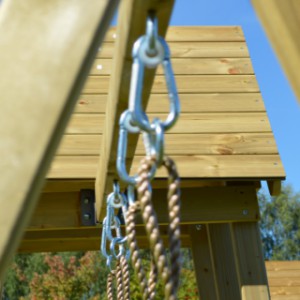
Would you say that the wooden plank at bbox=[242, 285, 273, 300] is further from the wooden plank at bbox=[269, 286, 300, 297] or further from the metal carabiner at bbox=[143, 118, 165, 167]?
the wooden plank at bbox=[269, 286, 300, 297]

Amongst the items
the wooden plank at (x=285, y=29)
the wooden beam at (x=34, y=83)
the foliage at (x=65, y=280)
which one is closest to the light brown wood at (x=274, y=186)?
the wooden plank at (x=285, y=29)

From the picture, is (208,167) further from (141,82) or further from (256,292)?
(141,82)

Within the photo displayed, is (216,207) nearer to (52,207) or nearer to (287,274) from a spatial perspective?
(52,207)

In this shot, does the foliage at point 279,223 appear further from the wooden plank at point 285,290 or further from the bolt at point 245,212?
the bolt at point 245,212

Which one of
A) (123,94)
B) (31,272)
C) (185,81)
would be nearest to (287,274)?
(185,81)

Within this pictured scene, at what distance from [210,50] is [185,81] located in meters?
0.37

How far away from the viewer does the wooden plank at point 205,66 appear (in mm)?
4348

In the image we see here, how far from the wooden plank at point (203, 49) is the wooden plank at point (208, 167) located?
925 mm

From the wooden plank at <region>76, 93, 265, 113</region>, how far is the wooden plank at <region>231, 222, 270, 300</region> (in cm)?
74

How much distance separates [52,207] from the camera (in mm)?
4004

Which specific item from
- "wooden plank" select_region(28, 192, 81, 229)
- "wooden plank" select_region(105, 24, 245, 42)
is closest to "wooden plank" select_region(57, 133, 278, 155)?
"wooden plank" select_region(28, 192, 81, 229)

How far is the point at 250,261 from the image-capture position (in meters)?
3.88

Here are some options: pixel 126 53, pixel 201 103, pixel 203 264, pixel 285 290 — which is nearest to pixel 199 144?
pixel 201 103

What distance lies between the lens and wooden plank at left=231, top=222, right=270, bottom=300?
151 inches
